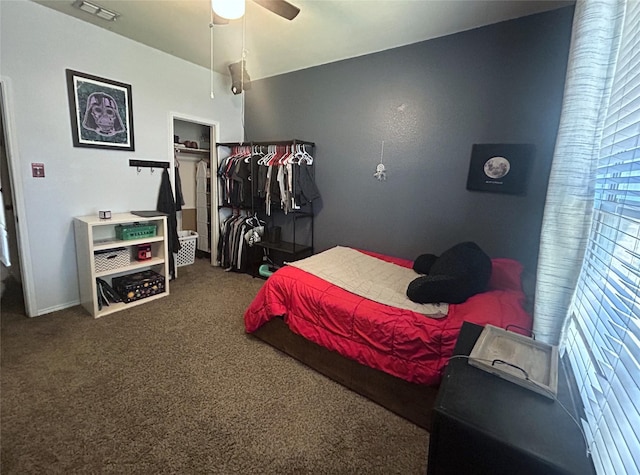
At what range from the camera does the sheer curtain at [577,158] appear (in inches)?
42.4

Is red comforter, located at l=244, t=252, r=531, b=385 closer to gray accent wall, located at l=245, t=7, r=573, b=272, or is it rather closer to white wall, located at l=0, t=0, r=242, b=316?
gray accent wall, located at l=245, t=7, r=573, b=272

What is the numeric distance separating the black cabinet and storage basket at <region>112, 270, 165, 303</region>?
3.02 meters

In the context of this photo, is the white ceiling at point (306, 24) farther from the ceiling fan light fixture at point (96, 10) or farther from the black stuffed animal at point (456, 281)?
the black stuffed animal at point (456, 281)

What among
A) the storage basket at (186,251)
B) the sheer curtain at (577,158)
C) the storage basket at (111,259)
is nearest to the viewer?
the sheer curtain at (577,158)

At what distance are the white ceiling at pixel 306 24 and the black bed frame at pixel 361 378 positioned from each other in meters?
2.54

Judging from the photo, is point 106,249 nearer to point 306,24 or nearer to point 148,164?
point 148,164

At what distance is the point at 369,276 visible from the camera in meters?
2.41

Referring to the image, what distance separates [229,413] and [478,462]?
1369mm


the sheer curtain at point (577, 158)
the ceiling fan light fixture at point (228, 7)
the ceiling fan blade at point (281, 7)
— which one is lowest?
the sheer curtain at point (577, 158)

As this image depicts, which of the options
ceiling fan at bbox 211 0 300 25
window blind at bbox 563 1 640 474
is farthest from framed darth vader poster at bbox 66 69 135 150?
window blind at bbox 563 1 640 474

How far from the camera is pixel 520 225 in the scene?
241 centimetres

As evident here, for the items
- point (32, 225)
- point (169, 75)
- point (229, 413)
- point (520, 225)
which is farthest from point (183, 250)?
point (520, 225)

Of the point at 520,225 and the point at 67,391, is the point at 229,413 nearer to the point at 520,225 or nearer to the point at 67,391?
the point at 67,391

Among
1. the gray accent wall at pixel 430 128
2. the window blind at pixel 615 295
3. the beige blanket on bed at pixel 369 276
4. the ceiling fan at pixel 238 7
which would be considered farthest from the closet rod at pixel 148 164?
the window blind at pixel 615 295
